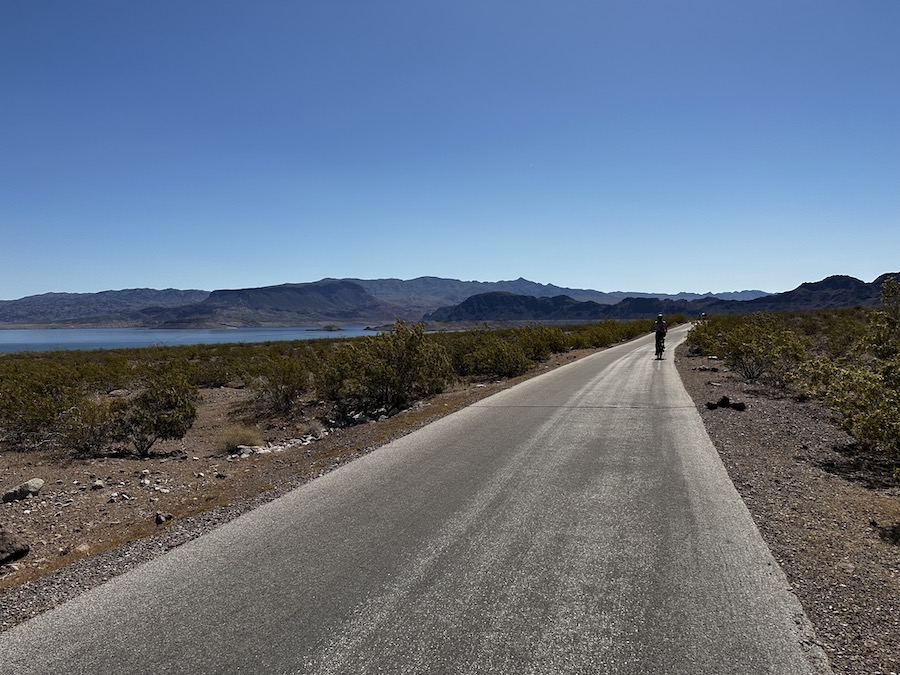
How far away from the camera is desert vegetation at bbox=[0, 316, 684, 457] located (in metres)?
12.0

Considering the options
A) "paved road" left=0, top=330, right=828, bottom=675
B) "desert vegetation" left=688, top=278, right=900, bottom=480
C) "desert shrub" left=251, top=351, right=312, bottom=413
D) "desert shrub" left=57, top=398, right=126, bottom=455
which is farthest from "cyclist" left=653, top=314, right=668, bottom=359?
"desert shrub" left=57, top=398, right=126, bottom=455

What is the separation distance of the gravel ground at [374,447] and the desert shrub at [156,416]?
18.2 inches

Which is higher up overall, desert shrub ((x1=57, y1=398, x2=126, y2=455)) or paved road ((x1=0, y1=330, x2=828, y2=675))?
paved road ((x1=0, y1=330, x2=828, y2=675))

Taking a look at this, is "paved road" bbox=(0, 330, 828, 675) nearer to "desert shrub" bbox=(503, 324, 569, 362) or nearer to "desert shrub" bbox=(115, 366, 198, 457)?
"desert shrub" bbox=(115, 366, 198, 457)

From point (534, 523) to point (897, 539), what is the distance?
12.0 ft

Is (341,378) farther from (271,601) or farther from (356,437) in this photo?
(271,601)

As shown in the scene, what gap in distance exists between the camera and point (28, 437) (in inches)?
490

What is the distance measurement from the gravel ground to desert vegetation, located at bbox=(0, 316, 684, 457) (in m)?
0.88

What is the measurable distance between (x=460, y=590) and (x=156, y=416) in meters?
11.1

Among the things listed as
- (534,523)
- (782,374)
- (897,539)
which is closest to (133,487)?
(534,523)

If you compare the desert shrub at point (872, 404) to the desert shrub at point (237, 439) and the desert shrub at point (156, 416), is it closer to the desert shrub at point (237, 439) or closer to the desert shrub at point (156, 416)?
the desert shrub at point (237, 439)

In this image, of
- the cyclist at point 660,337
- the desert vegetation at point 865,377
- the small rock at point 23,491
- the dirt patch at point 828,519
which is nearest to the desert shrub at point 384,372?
the dirt patch at point 828,519

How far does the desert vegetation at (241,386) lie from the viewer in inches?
471

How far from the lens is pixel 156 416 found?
12266 millimetres
